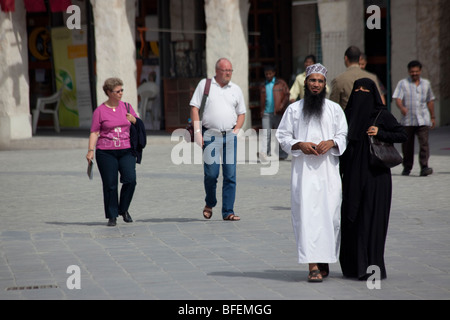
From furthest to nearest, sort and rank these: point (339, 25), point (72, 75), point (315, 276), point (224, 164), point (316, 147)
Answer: point (72, 75) → point (339, 25) → point (224, 164) → point (316, 147) → point (315, 276)

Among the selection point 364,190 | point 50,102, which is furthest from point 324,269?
point 50,102

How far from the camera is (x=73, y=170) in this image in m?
15.3

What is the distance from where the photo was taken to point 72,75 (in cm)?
2458

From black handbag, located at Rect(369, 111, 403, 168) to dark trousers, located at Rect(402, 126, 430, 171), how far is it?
6.53 m

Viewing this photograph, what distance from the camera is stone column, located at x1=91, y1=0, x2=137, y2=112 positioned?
1961 cm

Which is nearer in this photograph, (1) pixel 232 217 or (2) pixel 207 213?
(1) pixel 232 217

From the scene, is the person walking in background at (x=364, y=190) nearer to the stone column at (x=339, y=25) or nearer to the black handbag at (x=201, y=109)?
the black handbag at (x=201, y=109)

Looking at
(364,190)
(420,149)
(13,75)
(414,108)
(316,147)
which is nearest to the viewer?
(316,147)

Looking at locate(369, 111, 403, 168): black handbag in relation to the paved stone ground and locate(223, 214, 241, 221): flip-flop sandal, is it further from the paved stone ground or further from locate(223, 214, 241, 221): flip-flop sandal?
locate(223, 214, 241, 221): flip-flop sandal

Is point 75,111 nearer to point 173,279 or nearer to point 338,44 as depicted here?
point 338,44

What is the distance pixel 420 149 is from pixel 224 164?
14.3 feet

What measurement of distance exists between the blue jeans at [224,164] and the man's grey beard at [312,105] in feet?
10.2

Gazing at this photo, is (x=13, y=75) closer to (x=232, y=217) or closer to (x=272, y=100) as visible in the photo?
(x=272, y=100)
